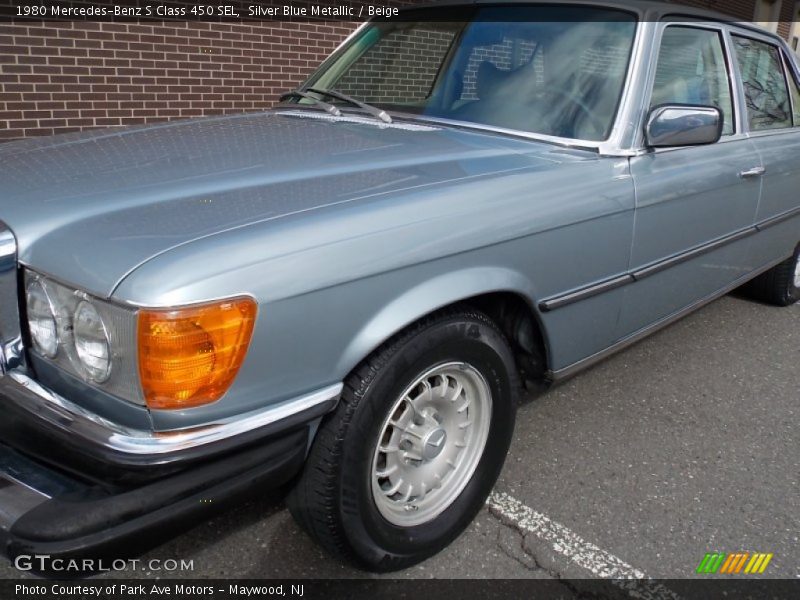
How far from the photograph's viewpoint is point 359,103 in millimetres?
3004

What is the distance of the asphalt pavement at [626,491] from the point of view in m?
2.21

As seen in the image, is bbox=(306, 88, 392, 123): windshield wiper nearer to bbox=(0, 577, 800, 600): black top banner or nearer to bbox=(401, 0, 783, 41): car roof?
bbox=(401, 0, 783, 41): car roof

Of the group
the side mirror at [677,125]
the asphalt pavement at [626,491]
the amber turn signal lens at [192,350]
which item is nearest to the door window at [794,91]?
the asphalt pavement at [626,491]

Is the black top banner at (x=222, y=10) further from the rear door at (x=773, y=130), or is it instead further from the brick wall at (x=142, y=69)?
the rear door at (x=773, y=130)

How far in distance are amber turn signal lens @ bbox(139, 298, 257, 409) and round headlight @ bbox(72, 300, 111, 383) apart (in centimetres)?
11

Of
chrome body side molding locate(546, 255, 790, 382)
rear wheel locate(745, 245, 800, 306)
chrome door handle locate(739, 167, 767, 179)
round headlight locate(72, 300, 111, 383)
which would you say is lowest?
rear wheel locate(745, 245, 800, 306)

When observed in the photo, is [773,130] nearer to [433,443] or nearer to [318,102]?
[318,102]

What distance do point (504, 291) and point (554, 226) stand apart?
288 millimetres

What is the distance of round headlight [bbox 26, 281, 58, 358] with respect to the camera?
1.58 m

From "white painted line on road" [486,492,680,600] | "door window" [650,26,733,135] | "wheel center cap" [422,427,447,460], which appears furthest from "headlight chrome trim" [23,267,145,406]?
"door window" [650,26,733,135]

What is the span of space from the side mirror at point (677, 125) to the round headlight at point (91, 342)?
205 centimetres

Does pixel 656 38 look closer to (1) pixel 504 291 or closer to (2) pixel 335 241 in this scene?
(1) pixel 504 291

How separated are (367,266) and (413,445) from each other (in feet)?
2.26

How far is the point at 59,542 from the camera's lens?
56.4 inches
